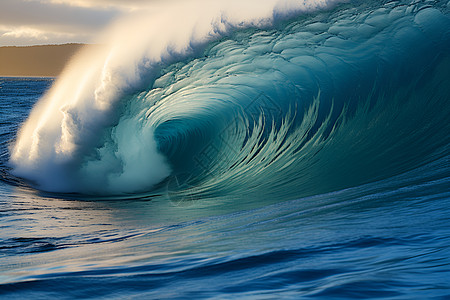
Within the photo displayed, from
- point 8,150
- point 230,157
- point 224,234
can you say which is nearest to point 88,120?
point 230,157

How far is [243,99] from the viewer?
330 inches

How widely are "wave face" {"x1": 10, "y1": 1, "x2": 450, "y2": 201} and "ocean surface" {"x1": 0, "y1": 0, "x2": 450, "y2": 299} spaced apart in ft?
0.09

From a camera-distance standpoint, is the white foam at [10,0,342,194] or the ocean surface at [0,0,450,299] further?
the white foam at [10,0,342,194]

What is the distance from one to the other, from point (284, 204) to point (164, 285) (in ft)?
7.84

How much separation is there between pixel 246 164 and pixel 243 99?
6.14 ft

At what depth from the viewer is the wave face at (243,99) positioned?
634 cm

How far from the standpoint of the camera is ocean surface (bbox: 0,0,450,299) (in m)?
2.55

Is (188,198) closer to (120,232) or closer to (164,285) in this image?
(120,232)

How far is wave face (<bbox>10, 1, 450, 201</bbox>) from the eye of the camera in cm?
634

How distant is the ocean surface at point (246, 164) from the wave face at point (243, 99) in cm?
3

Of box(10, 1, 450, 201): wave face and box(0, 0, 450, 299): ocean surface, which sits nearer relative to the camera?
box(0, 0, 450, 299): ocean surface

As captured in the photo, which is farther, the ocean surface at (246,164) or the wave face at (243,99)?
the wave face at (243,99)

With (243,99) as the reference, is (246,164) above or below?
below

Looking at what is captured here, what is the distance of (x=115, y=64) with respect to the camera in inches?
297
